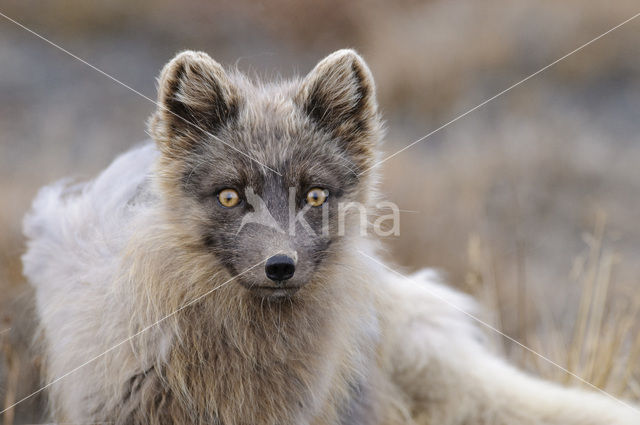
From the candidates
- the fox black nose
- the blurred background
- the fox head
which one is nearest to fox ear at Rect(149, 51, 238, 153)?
the fox head

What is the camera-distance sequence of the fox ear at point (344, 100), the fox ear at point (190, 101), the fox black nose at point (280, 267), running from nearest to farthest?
the fox black nose at point (280, 267)
the fox ear at point (190, 101)
the fox ear at point (344, 100)

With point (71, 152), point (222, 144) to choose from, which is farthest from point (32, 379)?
point (71, 152)

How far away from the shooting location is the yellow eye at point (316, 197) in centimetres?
346

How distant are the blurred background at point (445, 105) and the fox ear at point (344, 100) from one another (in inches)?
157

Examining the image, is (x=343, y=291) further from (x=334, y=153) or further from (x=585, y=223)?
(x=585, y=223)

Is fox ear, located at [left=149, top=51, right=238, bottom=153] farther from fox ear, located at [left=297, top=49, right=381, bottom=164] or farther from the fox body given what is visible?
fox ear, located at [left=297, top=49, right=381, bottom=164]

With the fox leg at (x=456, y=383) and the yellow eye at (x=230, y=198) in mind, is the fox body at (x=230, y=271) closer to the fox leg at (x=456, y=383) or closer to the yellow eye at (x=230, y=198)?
the yellow eye at (x=230, y=198)

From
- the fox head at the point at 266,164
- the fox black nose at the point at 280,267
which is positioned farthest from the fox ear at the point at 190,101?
the fox black nose at the point at 280,267

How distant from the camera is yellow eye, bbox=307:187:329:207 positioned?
11.4 feet

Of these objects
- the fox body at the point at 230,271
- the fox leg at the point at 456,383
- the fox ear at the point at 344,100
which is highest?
the fox ear at the point at 344,100

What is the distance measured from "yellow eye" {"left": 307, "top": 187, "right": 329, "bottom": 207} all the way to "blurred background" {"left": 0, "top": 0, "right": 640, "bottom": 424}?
424 cm

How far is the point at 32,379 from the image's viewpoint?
415 centimetres

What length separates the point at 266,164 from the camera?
336cm

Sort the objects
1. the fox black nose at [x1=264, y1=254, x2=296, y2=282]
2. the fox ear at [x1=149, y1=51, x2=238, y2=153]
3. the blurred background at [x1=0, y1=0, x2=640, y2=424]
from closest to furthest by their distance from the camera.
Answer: the fox black nose at [x1=264, y1=254, x2=296, y2=282] → the fox ear at [x1=149, y1=51, x2=238, y2=153] → the blurred background at [x1=0, y1=0, x2=640, y2=424]
